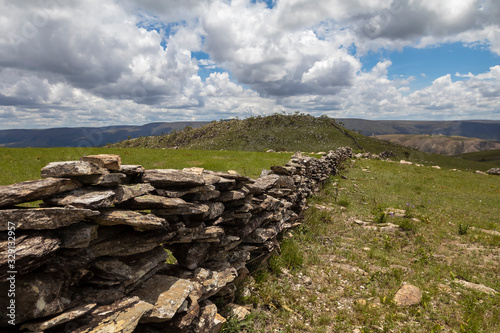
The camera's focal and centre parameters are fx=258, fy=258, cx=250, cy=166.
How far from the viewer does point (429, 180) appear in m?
29.0

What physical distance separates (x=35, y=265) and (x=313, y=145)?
11818cm

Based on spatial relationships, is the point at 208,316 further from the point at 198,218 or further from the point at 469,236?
the point at 469,236

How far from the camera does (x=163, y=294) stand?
5387 millimetres

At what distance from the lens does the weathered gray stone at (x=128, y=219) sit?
4.71 metres

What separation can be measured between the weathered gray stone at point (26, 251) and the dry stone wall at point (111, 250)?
1 cm

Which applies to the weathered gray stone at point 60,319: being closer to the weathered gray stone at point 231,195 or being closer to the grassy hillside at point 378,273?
the grassy hillside at point 378,273

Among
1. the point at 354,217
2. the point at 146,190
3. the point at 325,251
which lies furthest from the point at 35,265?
the point at 354,217

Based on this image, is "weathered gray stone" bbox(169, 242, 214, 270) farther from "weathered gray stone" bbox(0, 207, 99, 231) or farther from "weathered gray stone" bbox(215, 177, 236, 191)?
"weathered gray stone" bbox(0, 207, 99, 231)

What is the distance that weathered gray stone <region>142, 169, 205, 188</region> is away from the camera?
6102 mm

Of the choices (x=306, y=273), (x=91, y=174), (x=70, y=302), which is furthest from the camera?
(x=306, y=273)

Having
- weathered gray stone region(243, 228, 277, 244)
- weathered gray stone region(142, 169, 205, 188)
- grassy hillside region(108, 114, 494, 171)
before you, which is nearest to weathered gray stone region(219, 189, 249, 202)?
weathered gray stone region(142, 169, 205, 188)

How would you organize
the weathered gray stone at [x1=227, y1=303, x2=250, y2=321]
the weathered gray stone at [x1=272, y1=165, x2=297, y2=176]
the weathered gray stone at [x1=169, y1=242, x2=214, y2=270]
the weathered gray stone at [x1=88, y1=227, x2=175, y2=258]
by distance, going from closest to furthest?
the weathered gray stone at [x1=88, y1=227, x2=175, y2=258]
the weathered gray stone at [x1=169, y1=242, x2=214, y2=270]
the weathered gray stone at [x1=227, y1=303, x2=250, y2=321]
the weathered gray stone at [x1=272, y1=165, x2=297, y2=176]

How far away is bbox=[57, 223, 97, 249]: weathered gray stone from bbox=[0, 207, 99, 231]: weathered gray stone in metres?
0.21

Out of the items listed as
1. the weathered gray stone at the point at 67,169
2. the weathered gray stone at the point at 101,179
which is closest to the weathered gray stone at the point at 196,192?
the weathered gray stone at the point at 101,179
